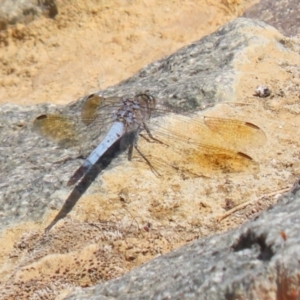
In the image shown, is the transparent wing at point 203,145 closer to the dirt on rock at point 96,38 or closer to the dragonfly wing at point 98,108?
the dragonfly wing at point 98,108

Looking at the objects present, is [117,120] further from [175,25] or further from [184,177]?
[175,25]

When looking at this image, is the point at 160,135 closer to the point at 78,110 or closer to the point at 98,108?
the point at 98,108

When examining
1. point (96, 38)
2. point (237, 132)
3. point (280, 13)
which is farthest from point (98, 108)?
point (96, 38)

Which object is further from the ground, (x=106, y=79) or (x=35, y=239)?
(x=106, y=79)

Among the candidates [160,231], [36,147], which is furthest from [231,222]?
[36,147]

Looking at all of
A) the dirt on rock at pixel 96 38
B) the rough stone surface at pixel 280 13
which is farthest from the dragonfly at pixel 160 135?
the dirt on rock at pixel 96 38

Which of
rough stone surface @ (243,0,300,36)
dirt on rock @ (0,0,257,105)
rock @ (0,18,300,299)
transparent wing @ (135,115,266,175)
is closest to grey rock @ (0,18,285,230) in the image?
rock @ (0,18,300,299)
